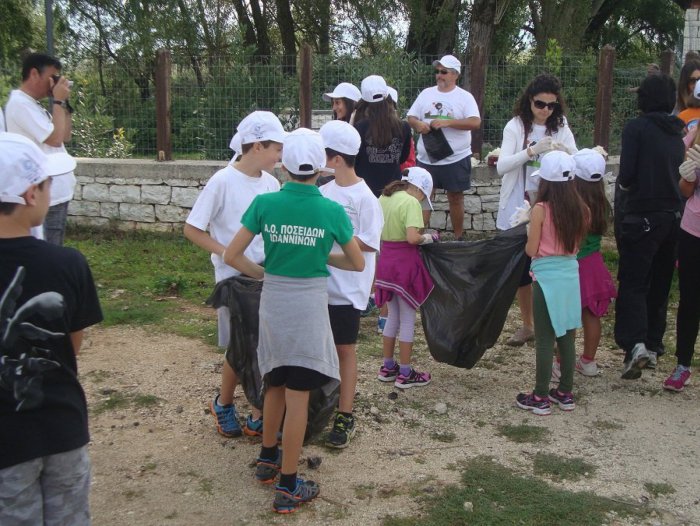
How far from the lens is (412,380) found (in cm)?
507

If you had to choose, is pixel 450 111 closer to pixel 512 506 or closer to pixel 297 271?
pixel 297 271

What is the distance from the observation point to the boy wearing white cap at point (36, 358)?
7.73ft

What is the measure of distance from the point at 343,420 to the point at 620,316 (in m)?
2.10

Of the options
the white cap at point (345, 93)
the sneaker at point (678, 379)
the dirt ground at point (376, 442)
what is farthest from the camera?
the white cap at point (345, 93)

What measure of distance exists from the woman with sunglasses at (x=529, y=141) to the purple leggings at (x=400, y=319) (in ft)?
3.36

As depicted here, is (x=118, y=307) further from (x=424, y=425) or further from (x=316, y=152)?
(x=316, y=152)

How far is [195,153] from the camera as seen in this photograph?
31.8 feet

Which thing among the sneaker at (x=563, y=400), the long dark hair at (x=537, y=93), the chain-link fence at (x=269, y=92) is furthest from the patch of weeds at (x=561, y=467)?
the chain-link fence at (x=269, y=92)

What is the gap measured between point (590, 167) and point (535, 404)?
4.74ft

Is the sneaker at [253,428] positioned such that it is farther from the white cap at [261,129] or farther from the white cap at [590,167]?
the white cap at [590,167]

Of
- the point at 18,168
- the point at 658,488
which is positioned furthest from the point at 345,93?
the point at 18,168

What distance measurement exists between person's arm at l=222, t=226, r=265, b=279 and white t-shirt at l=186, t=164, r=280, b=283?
408mm

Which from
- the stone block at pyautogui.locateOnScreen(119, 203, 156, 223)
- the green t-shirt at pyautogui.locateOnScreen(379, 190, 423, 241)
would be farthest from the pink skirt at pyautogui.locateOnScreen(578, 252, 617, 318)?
the stone block at pyautogui.locateOnScreen(119, 203, 156, 223)

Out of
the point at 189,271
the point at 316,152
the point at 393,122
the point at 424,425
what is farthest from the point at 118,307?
the point at 316,152
